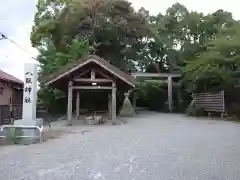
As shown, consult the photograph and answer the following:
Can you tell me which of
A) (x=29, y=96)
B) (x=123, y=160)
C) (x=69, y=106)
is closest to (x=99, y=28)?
(x=69, y=106)

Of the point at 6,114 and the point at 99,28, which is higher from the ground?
the point at 99,28

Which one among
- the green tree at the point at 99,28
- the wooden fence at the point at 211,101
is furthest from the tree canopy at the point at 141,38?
the wooden fence at the point at 211,101

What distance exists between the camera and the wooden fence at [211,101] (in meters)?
19.8

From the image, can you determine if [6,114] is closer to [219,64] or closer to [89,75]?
[89,75]

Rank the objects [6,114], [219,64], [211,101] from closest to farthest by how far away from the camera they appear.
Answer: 1. [6,114]
2. [219,64]
3. [211,101]

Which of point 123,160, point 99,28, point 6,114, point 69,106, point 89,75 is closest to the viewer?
point 123,160

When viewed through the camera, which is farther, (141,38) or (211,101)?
(141,38)

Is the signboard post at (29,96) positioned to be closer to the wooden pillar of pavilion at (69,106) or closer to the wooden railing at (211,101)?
the wooden pillar of pavilion at (69,106)

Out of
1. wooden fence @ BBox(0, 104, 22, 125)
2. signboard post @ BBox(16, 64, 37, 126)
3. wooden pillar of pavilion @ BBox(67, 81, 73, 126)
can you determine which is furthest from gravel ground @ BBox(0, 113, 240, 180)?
wooden fence @ BBox(0, 104, 22, 125)

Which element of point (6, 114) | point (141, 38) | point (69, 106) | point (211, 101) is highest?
point (141, 38)

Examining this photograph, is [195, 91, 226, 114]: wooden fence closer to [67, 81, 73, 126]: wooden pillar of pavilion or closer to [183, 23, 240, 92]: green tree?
[183, 23, 240, 92]: green tree

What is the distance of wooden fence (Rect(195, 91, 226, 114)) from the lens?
779 inches

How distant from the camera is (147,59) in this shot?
32281 mm

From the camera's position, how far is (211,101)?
2117 cm
